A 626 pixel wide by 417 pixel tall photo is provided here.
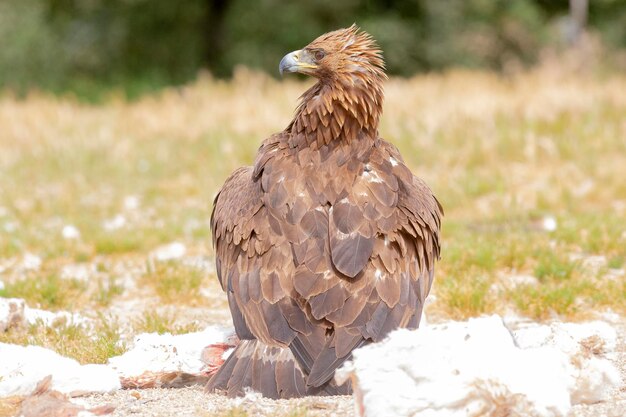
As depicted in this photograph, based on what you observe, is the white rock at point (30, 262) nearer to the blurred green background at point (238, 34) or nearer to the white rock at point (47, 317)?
the white rock at point (47, 317)

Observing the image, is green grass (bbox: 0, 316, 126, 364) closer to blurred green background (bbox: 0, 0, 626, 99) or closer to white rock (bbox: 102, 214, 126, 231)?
white rock (bbox: 102, 214, 126, 231)

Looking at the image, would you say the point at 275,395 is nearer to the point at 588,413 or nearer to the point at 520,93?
the point at 588,413

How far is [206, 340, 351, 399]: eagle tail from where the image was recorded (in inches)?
190

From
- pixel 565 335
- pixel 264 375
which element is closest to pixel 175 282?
pixel 264 375

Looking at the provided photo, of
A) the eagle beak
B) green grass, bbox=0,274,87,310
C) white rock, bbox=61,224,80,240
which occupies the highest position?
the eagle beak

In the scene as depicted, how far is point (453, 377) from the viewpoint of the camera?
4129 mm

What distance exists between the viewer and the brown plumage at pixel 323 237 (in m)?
4.99

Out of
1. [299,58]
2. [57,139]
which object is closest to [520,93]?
[57,139]

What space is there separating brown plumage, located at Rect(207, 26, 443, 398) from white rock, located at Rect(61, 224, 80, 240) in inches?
167

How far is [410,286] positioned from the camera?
5.43 m

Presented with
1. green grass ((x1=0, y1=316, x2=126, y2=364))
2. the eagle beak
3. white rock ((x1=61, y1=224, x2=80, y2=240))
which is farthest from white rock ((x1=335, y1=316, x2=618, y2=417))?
white rock ((x1=61, y1=224, x2=80, y2=240))

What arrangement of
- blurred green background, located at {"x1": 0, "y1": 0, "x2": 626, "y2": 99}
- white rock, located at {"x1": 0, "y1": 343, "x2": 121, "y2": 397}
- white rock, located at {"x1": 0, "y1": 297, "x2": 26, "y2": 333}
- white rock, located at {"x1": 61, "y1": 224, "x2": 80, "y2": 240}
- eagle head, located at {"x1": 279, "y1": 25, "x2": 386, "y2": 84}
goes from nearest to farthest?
1. white rock, located at {"x1": 0, "y1": 343, "x2": 121, "y2": 397}
2. eagle head, located at {"x1": 279, "y1": 25, "x2": 386, "y2": 84}
3. white rock, located at {"x1": 0, "y1": 297, "x2": 26, "y2": 333}
4. white rock, located at {"x1": 61, "y1": 224, "x2": 80, "y2": 240}
5. blurred green background, located at {"x1": 0, "y1": 0, "x2": 626, "y2": 99}

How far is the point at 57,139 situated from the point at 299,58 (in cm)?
1013

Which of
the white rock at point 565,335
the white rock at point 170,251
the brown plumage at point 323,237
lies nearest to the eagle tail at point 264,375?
the brown plumage at point 323,237
